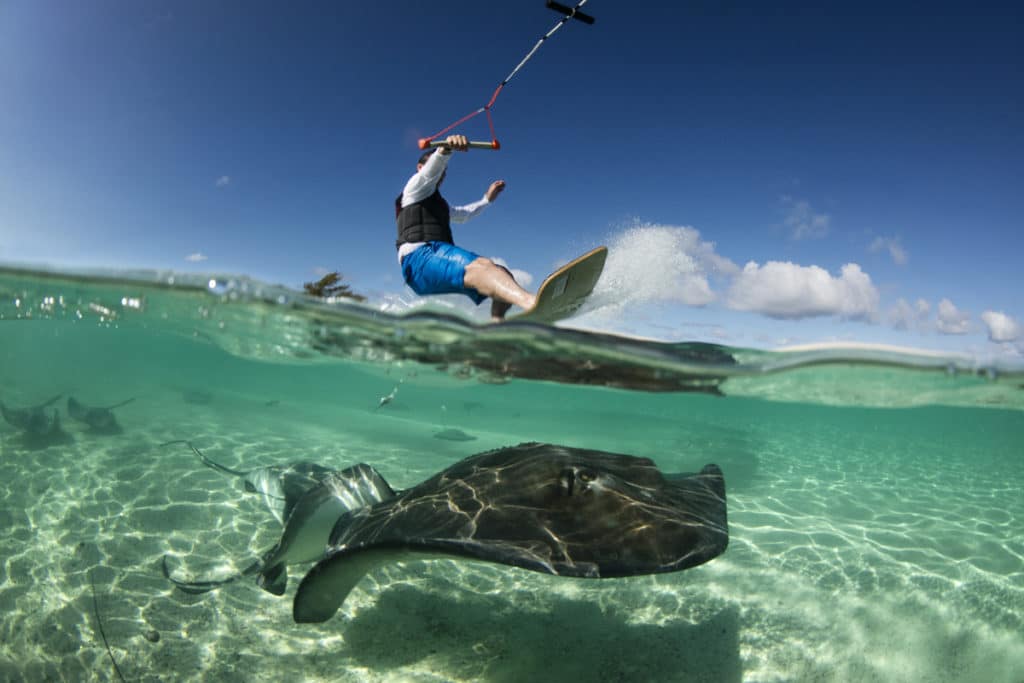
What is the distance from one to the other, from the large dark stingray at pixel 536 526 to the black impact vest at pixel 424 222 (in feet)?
12.1

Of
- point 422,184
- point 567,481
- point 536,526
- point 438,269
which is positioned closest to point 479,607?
point 567,481

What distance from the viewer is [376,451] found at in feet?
43.1

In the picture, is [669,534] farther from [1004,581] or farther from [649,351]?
[1004,581]

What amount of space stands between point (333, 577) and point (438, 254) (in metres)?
4.29

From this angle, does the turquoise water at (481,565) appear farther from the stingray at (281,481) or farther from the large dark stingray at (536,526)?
the large dark stingray at (536,526)

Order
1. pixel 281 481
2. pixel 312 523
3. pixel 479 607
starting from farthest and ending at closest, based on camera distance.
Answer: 1. pixel 281 481
2. pixel 479 607
3. pixel 312 523

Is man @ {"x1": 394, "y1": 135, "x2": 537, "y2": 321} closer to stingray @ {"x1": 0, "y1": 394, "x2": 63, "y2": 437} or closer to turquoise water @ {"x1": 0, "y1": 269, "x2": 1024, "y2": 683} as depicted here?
turquoise water @ {"x1": 0, "y1": 269, "x2": 1024, "y2": 683}

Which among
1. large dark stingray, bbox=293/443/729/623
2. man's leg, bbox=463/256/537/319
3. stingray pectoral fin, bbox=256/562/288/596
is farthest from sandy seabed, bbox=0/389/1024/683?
man's leg, bbox=463/256/537/319

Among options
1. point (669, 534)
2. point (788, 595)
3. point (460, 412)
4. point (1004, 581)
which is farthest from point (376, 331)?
point (460, 412)

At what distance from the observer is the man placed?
5.93 metres

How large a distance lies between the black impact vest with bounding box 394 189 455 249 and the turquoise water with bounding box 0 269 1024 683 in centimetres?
153

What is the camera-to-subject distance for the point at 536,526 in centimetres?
300

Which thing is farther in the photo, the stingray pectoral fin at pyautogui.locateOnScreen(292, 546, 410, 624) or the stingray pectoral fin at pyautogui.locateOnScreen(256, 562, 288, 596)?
the stingray pectoral fin at pyautogui.locateOnScreen(256, 562, 288, 596)

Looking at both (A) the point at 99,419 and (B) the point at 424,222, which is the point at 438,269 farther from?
(A) the point at 99,419
